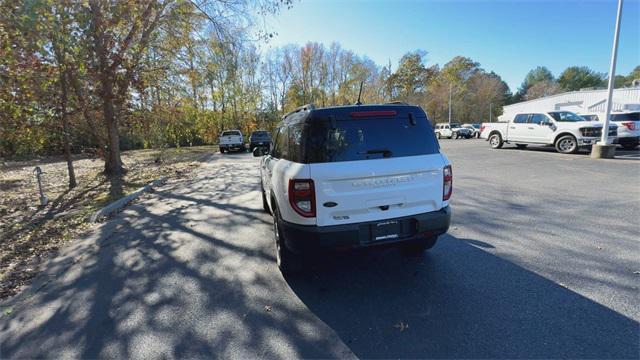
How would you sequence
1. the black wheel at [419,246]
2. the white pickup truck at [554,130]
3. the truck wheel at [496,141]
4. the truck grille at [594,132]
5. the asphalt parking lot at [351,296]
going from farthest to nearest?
the truck wheel at [496,141], the white pickup truck at [554,130], the truck grille at [594,132], the black wheel at [419,246], the asphalt parking lot at [351,296]

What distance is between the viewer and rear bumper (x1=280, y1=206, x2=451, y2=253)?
120 inches

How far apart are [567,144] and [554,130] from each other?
829mm

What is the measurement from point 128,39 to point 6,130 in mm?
4315

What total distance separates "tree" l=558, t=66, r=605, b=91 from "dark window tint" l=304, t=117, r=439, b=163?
9907 centimetres

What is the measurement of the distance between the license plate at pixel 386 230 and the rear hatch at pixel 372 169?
0.07m

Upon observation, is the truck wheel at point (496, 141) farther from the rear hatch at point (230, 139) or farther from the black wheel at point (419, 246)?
the rear hatch at point (230, 139)

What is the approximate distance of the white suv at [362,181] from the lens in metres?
3.05

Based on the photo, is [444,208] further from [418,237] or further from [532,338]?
[532,338]

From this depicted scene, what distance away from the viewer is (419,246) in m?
A: 4.11

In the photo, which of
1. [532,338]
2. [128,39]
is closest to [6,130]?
[128,39]

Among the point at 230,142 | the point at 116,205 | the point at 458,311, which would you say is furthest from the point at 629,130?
the point at 230,142

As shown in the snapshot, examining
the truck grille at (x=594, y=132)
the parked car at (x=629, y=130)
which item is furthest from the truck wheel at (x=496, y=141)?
the parked car at (x=629, y=130)

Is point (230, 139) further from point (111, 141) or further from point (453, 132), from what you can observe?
point (453, 132)

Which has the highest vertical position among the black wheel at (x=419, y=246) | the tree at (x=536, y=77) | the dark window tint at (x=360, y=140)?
the tree at (x=536, y=77)
